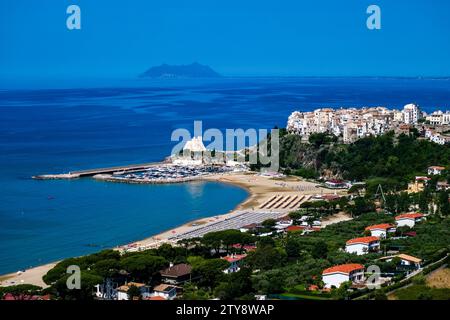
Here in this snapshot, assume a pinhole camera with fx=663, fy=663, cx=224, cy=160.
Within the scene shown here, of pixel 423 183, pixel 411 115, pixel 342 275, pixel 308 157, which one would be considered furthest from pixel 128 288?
pixel 411 115

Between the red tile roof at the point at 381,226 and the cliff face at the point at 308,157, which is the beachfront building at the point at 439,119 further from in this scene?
the red tile roof at the point at 381,226

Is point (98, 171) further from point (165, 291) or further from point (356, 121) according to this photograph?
point (165, 291)

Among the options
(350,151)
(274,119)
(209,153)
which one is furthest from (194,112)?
(350,151)

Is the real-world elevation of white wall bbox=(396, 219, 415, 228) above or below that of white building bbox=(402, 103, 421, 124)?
below

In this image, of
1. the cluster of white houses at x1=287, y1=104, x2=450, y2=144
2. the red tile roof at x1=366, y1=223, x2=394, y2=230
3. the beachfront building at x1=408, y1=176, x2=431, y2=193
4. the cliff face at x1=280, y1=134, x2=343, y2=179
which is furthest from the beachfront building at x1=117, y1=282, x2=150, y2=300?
the cluster of white houses at x1=287, y1=104, x2=450, y2=144

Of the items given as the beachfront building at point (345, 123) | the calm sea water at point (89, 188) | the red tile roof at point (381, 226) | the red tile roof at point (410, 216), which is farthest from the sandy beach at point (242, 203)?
the beachfront building at point (345, 123)

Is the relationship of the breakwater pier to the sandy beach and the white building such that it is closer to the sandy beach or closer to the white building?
the sandy beach

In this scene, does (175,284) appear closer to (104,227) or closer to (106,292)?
(106,292)
